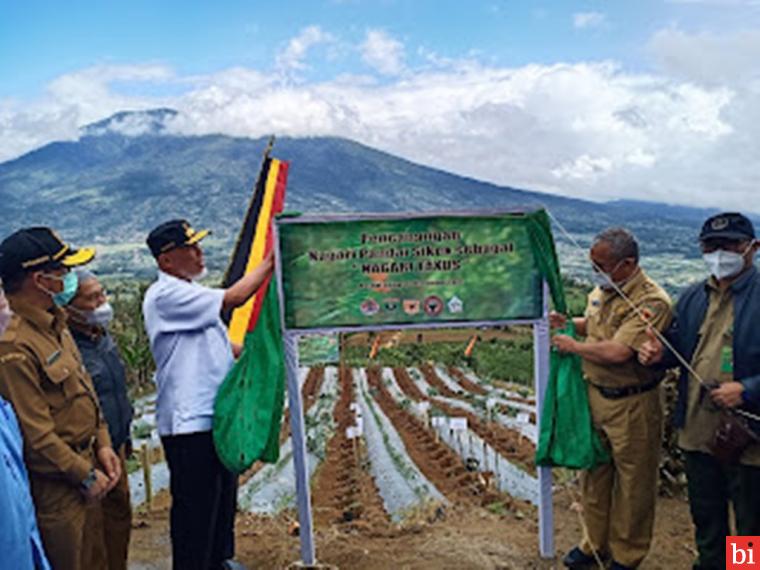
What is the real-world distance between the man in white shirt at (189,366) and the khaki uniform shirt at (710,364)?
2.05 meters

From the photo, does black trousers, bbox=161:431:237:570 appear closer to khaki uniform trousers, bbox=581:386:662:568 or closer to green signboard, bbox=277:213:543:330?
green signboard, bbox=277:213:543:330

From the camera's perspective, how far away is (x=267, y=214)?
531cm

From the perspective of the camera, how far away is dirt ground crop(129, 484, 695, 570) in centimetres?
392

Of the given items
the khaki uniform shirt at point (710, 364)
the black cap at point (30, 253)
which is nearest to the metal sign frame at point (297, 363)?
the khaki uniform shirt at point (710, 364)

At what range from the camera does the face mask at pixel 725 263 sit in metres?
3.09

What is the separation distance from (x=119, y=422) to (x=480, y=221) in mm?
2030

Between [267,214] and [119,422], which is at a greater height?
[267,214]

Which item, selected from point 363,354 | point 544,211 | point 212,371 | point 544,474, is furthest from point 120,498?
point 363,354

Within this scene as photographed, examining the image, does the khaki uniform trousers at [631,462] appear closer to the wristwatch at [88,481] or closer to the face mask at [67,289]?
the wristwatch at [88,481]

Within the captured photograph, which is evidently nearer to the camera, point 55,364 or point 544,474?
point 55,364

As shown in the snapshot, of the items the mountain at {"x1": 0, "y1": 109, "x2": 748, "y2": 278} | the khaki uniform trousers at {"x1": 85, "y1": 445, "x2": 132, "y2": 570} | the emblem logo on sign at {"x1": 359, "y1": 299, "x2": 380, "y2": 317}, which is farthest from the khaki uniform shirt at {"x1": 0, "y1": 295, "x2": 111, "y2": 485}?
the mountain at {"x1": 0, "y1": 109, "x2": 748, "y2": 278}

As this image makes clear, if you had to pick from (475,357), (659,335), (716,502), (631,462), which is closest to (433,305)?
(659,335)

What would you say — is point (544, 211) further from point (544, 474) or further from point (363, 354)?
point (363, 354)

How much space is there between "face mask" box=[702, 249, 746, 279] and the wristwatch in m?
2.73
